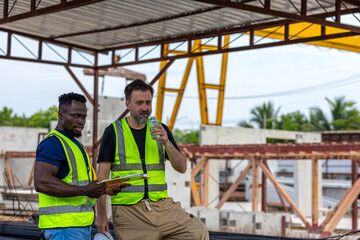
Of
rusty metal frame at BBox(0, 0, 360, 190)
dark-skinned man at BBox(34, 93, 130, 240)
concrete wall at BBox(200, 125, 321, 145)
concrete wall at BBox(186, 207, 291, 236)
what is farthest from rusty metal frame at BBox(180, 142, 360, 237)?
dark-skinned man at BBox(34, 93, 130, 240)

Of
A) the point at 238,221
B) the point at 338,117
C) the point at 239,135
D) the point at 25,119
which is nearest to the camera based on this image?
the point at 238,221

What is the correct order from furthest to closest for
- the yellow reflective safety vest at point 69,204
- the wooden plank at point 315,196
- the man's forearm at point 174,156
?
1. the wooden plank at point 315,196
2. the man's forearm at point 174,156
3. the yellow reflective safety vest at point 69,204

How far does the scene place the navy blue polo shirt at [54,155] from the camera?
4078mm

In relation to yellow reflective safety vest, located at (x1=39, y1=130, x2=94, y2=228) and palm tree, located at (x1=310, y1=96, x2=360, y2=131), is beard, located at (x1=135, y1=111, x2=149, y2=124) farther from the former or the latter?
palm tree, located at (x1=310, y1=96, x2=360, y2=131)

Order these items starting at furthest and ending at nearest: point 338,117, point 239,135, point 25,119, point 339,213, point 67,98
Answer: point 25,119
point 338,117
point 239,135
point 339,213
point 67,98

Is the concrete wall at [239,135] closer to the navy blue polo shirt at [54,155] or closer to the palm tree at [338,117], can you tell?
the navy blue polo shirt at [54,155]

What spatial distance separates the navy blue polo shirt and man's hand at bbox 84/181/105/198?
0.69 feet

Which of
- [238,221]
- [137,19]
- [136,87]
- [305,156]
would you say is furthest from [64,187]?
[305,156]

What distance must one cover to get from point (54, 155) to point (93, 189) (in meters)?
0.37

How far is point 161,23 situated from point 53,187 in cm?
1168

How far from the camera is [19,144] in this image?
35.1 metres

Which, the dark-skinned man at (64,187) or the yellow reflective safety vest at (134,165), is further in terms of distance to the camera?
the yellow reflective safety vest at (134,165)

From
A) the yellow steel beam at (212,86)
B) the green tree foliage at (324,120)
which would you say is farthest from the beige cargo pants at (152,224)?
the green tree foliage at (324,120)

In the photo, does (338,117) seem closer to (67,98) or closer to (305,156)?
(305,156)
